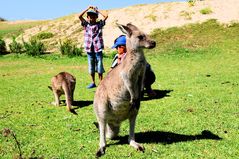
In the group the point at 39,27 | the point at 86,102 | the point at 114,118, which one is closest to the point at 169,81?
the point at 86,102

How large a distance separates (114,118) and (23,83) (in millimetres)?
8837

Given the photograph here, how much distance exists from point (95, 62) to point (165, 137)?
6252 millimetres

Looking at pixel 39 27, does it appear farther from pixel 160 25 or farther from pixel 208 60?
pixel 208 60

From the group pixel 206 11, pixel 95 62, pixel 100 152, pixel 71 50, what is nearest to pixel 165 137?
pixel 100 152

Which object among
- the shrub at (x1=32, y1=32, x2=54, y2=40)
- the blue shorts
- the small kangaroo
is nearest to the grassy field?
the small kangaroo

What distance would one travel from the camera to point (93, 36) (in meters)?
11.8

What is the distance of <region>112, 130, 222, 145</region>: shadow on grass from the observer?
603 centimetres

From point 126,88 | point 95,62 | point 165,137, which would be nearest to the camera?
point 126,88

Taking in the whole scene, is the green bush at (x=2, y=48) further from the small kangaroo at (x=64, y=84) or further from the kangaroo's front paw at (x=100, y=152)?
the kangaroo's front paw at (x=100, y=152)

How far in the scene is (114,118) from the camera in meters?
5.58

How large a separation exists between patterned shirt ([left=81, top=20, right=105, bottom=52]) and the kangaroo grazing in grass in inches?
242

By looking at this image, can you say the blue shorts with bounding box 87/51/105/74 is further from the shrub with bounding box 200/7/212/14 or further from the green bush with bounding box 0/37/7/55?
the green bush with bounding box 0/37/7/55

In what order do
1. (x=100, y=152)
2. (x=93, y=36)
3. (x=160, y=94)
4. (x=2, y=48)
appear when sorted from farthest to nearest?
(x=2, y=48) → (x=93, y=36) → (x=160, y=94) → (x=100, y=152)

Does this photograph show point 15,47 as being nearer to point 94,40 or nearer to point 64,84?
point 94,40
